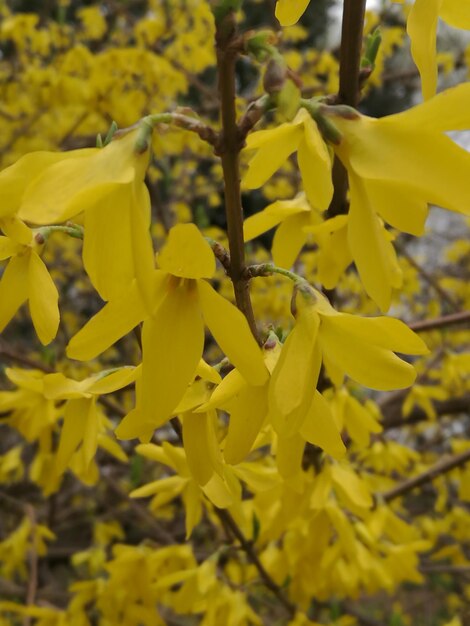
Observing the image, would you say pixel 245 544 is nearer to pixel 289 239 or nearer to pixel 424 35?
pixel 289 239

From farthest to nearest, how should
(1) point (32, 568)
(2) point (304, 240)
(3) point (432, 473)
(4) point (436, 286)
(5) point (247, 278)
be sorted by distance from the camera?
(4) point (436, 286)
(1) point (32, 568)
(3) point (432, 473)
(2) point (304, 240)
(5) point (247, 278)

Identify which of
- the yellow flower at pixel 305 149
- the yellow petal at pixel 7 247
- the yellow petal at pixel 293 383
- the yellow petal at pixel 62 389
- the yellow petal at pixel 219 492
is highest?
the yellow flower at pixel 305 149

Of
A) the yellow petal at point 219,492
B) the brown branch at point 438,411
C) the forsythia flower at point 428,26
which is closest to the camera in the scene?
the forsythia flower at point 428,26

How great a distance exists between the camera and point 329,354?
0.72 metres

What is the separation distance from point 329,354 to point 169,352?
0.56 feet

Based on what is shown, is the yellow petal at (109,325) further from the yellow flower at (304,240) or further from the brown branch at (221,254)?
the yellow flower at (304,240)

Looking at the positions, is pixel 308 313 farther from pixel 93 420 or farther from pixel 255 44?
pixel 93 420

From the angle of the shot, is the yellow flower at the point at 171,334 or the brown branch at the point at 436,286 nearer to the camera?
the yellow flower at the point at 171,334

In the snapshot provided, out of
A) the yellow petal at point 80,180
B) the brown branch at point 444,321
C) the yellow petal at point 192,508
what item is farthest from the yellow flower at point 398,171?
the brown branch at point 444,321

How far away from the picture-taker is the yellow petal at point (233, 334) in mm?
656

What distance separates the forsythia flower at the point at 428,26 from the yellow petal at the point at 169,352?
1.04ft

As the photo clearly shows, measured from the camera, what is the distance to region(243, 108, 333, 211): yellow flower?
0.69m

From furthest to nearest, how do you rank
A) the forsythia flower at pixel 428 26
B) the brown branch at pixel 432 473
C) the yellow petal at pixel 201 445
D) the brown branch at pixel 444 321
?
the brown branch at pixel 432 473, the brown branch at pixel 444 321, the yellow petal at pixel 201 445, the forsythia flower at pixel 428 26

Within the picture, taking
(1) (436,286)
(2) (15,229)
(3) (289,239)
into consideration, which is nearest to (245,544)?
(3) (289,239)
